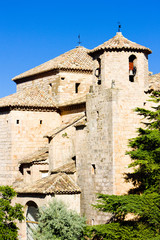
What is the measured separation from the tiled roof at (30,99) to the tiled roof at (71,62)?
1.96 metres

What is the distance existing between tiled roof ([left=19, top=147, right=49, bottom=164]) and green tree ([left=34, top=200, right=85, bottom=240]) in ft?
15.2

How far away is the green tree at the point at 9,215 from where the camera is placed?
22.9m

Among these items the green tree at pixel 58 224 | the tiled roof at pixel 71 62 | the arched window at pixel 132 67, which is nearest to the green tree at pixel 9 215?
the green tree at pixel 58 224

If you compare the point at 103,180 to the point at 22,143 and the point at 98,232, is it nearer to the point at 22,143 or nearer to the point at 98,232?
the point at 98,232

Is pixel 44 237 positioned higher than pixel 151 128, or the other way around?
pixel 151 128

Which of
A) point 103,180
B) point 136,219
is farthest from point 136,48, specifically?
point 136,219

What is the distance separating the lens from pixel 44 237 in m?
21.0

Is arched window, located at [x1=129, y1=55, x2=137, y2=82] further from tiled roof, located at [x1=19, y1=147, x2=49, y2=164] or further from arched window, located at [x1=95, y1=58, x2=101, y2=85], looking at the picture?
tiled roof, located at [x1=19, y1=147, x2=49, y2=164]

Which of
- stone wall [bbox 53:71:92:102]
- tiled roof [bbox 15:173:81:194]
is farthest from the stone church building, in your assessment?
stone wall [bbox 53:71:92:102]

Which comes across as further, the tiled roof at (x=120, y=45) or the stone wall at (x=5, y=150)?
the stone wall at (x=5, y=150)

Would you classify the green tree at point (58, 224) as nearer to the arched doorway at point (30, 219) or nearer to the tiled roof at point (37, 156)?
the arched doorway at point (30, 219)

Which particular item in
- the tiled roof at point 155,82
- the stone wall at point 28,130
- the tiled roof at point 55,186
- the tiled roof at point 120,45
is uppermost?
the tiled roof at point 120,45

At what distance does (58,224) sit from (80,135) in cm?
494

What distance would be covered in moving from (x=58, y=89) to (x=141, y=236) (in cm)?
1285
